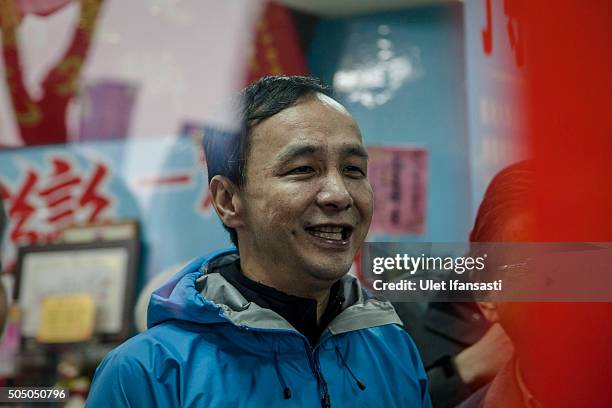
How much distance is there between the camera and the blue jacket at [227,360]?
3.57 feet

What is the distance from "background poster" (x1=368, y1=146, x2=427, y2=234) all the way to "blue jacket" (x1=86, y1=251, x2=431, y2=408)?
1.28 ft

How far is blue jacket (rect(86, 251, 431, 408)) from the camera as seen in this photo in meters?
1.09

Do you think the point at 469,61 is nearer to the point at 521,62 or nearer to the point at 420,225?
the point at 521,62

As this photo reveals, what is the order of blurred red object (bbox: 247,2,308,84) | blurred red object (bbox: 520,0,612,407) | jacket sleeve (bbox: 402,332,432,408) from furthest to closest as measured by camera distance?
blurred red object (bbox: 247,2,308,84) → blurred red object (bbox: 520,0,612,407) → jacket sleeve (bbox: 402,332,432,408)

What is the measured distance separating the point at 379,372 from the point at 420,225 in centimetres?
43

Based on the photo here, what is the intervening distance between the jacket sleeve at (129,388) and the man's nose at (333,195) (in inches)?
14.4

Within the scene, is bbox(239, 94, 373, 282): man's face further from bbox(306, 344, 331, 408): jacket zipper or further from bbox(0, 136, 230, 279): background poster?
bbox(0, 136, 230, 279): background poster

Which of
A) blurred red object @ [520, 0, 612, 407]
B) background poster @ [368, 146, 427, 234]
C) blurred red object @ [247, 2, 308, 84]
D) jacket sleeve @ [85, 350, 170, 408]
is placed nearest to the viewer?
jacket sleeve @ [85, 350, 170, 408]

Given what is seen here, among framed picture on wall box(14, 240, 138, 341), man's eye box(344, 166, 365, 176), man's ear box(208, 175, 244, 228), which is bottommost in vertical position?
framed picture on wall box(14, 240, 138, 341)

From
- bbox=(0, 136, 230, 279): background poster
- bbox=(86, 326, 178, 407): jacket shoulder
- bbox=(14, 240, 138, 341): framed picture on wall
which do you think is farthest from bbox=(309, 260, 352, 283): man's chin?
bbox=(14, 240, 138, 341): framed picture on wall

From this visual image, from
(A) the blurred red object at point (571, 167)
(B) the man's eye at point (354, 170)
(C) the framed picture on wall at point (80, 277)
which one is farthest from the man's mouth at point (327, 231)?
(C) the framed picture on wall at point (80, 277)

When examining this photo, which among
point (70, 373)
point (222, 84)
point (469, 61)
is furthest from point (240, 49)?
point (70, 373)

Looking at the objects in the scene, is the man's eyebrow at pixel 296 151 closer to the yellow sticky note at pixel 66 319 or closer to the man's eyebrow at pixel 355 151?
the man's eyebrow at pixel 355 151

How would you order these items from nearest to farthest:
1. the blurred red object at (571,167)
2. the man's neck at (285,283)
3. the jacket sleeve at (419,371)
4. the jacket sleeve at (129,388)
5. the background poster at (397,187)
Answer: the jacket sleeve at (129,388) < the man's neck at (285,283) < the jacket sleeve at (419,371) < the blurred red object at (571,167) < the background poster at (397,187)
